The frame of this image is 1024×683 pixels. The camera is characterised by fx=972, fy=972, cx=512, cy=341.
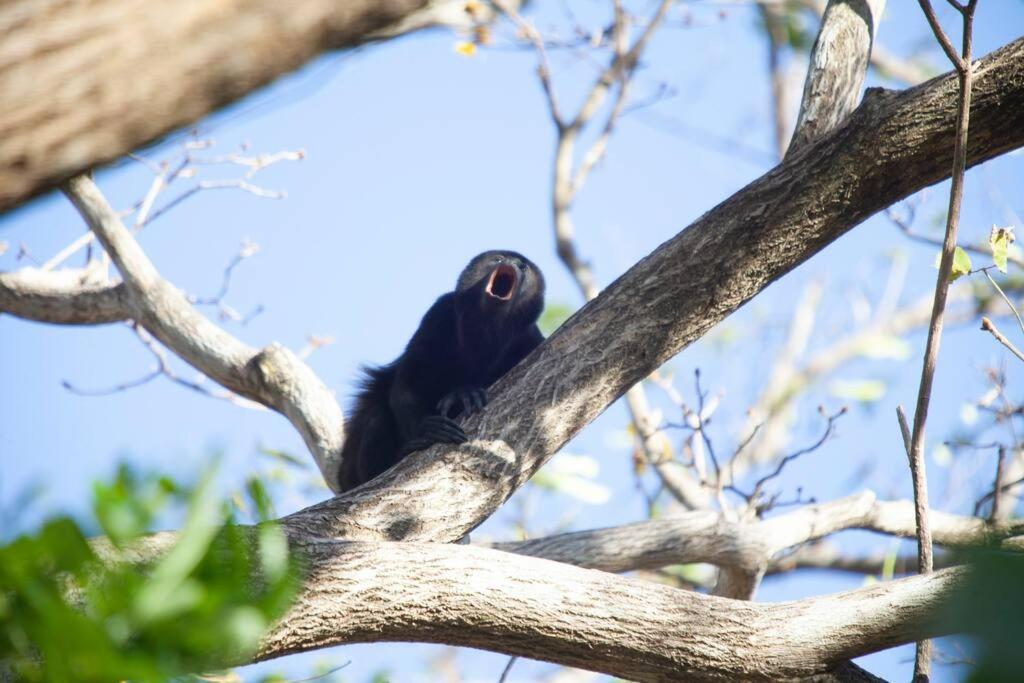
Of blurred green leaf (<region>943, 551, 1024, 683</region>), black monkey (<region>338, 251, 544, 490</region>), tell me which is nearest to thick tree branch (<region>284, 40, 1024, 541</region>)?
black monkey (<region>338, 251, 544, 490</region>)

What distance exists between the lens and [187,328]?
5418mm

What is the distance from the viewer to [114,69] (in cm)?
114

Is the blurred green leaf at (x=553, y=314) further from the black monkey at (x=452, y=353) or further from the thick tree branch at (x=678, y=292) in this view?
the thick tree branch at (x=678, y=292)

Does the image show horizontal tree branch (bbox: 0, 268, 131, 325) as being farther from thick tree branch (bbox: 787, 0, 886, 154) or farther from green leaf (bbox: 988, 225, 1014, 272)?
green leaf (bbox: 988, 225, 1014, 272)

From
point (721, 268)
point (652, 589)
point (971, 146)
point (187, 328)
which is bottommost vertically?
point (652, 589)

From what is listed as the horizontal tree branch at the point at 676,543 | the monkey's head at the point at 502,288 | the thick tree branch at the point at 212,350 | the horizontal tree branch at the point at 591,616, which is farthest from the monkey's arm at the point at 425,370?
the horizontal tree branch at the point at 591,616

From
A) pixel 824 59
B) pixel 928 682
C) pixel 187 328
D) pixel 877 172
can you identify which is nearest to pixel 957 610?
pixel 928 682

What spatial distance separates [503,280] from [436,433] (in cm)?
211

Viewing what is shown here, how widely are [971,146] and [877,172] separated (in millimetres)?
289

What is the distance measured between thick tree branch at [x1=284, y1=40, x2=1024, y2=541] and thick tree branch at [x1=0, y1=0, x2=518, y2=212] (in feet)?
6.69

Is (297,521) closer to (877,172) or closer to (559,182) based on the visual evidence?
(877,172)

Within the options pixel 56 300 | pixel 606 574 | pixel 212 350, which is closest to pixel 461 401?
pixel 212 350

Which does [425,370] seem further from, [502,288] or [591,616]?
[591,616]

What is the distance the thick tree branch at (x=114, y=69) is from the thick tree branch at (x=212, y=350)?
4244mm
